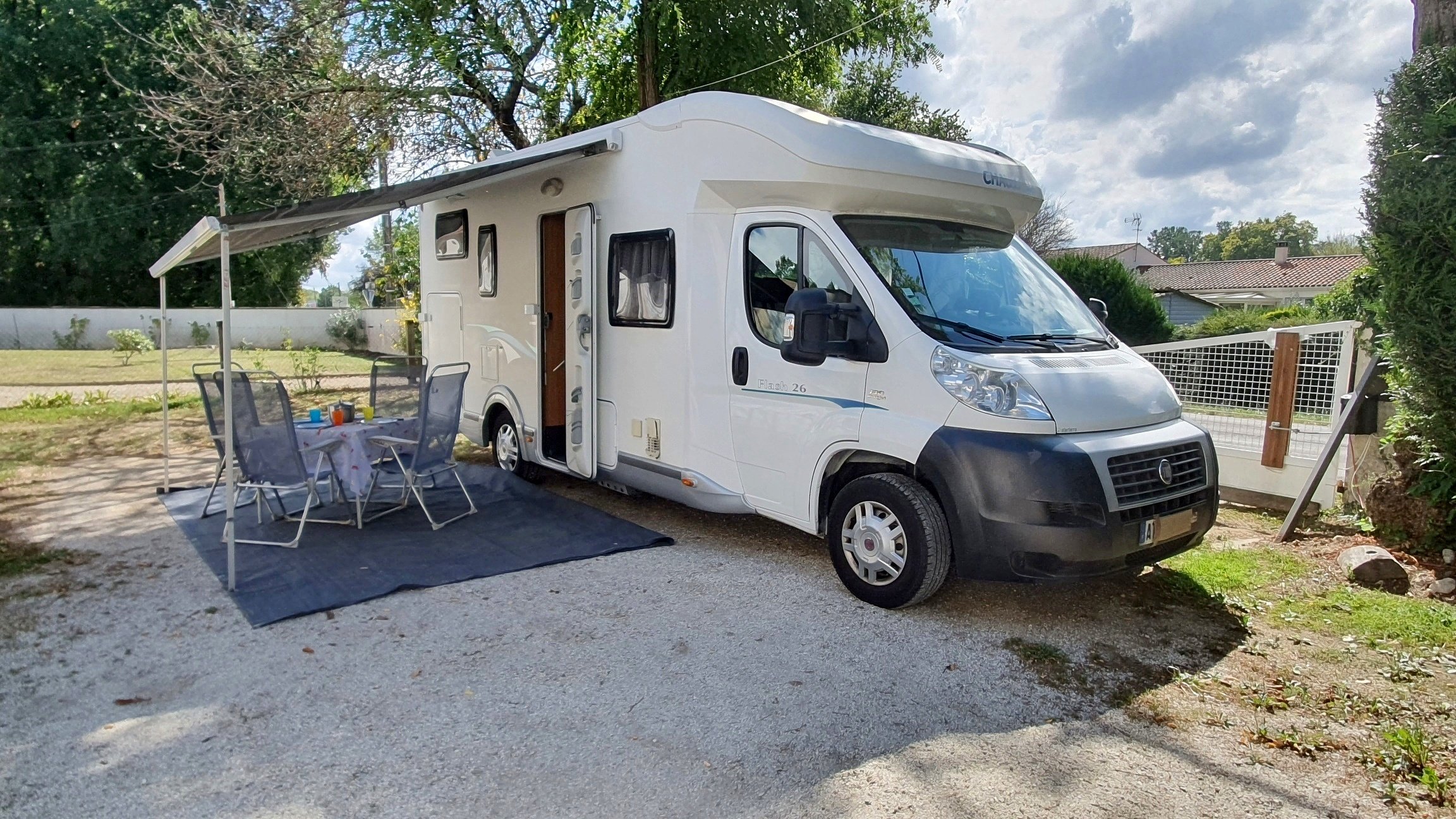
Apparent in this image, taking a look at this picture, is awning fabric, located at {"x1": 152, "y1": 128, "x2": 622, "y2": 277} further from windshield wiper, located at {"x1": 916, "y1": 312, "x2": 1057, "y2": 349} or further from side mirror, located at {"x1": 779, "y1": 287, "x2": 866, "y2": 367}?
windshield wiper, located at {"x1": 916, "y1": 312, "x2": 1057, "y2": 349}

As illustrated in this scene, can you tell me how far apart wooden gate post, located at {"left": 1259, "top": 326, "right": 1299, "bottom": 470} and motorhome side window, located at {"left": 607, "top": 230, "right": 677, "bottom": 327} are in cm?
469

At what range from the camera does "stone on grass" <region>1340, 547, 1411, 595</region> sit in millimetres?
5109

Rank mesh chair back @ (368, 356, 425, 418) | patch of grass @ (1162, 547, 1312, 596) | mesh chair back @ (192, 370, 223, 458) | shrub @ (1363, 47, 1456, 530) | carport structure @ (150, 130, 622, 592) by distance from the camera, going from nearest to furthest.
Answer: carport structure @ (150, 130, 622, 592), shrub @ (1363, 47, 1456, 530), patch of grass @ (1162, 547, 1312, 596), mesh chair back @ (192, 370, 223, 458), mesh chair back @ (368, 356, 425, 418)

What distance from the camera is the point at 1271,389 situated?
6.91 m

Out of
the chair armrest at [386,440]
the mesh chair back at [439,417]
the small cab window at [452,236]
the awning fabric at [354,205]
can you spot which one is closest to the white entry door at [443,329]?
the small cab window at [452,236]

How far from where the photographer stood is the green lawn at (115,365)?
16.6 meters

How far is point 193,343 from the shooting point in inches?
1057

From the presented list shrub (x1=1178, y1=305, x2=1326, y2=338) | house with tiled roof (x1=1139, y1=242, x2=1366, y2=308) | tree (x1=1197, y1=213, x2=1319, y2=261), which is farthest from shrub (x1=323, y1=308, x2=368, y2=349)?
tree (x1=1197, y1=213, x2=1319, y2=261)

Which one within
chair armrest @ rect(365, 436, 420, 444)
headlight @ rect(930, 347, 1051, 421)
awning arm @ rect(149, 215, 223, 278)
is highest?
awning arm @ rect(149, 215, 223, 278)

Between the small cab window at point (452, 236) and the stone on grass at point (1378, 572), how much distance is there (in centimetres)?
673

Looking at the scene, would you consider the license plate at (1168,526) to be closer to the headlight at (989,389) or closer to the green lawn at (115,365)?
the headlight at (989,389)

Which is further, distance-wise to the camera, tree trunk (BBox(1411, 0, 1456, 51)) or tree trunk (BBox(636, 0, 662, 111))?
tree trunk (BBox(636, 0, 662, 111))

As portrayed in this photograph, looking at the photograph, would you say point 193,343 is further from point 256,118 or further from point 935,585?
point 935,585

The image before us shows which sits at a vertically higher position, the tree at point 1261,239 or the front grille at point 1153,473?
the tree at point 1261,239
